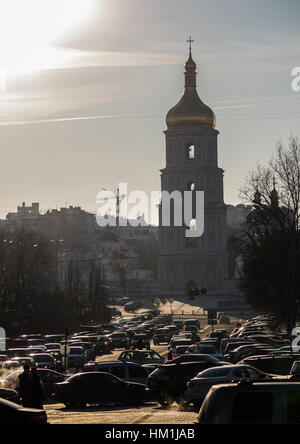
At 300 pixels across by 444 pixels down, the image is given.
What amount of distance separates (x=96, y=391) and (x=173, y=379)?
2.29m

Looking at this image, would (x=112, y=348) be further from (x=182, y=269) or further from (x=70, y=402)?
(x=182, y=269)

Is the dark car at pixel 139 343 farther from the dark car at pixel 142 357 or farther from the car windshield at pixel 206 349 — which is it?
the car windshield at pixel 206 349

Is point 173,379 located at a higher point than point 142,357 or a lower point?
lower

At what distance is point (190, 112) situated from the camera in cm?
16550

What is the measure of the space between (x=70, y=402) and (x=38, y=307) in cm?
5258

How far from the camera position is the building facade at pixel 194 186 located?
→ 532 feet

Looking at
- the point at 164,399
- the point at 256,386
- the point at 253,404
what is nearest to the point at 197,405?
the point at 164,399

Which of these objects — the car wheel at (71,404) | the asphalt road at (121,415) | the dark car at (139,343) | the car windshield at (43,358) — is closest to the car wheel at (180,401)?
the asphalt road at (121,415)

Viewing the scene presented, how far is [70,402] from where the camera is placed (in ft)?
119

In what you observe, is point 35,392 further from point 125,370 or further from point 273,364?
point 125,370

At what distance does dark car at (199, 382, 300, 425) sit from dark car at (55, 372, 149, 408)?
17530 mm

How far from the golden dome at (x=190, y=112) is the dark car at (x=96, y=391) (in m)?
129

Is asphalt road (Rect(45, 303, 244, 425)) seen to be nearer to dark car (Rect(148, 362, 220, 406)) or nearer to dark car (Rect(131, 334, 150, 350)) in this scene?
dark car (Rect(148, 362, 220, 406))
